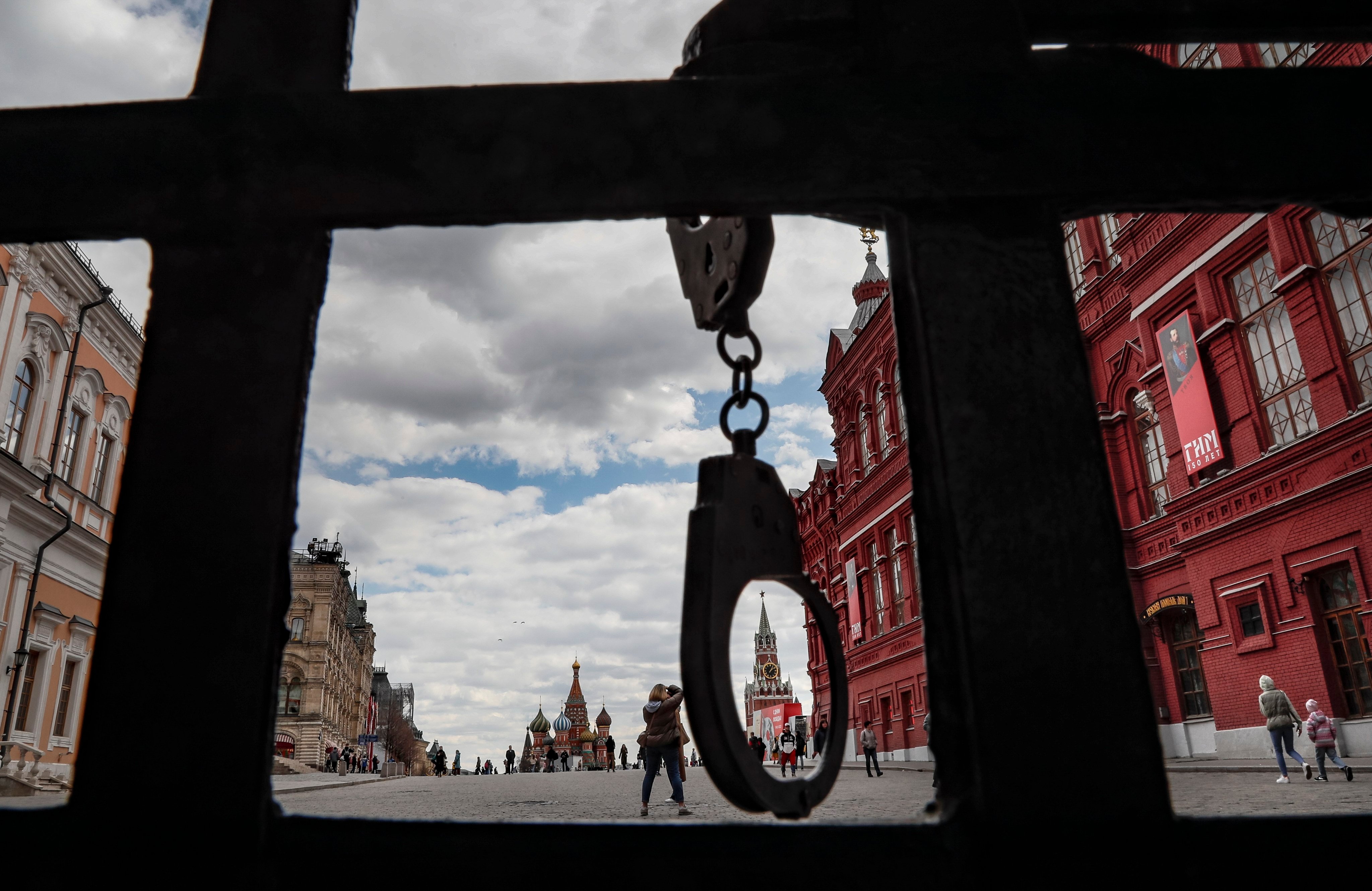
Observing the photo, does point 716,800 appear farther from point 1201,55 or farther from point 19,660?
point 1201,55

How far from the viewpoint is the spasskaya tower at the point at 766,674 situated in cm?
11025

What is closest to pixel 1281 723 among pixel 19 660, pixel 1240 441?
pixel 1240 441

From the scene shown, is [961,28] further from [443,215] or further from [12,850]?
[12,850]

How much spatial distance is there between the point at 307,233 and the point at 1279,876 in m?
1.26

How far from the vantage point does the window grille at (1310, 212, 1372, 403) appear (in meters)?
13.1

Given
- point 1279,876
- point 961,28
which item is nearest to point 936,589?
point 1279,876

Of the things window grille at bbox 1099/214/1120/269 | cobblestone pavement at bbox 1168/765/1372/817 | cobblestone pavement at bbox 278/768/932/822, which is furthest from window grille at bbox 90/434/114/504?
window grille at bbox 1099/214/1120/269

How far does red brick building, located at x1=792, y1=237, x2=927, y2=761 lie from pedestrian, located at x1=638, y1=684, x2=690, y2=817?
16.2m

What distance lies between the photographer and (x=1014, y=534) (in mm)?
962

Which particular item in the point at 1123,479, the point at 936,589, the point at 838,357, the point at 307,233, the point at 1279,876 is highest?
the point at 838,357

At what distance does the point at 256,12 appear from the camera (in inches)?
47.3

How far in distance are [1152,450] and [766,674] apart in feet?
320

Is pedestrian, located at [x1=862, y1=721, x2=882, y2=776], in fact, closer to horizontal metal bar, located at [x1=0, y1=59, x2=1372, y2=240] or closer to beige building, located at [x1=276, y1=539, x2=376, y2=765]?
horizontal metal bar, located at [x1=0, y1=59, x2=1372, y2=240]

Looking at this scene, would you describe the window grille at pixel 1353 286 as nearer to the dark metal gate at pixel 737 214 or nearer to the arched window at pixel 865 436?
the dark metal gate at pixel 737 214
